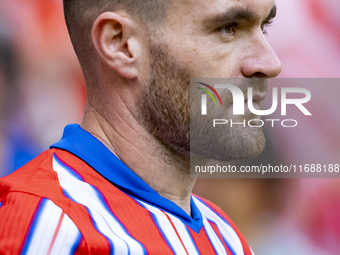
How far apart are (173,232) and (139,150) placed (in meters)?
0.20

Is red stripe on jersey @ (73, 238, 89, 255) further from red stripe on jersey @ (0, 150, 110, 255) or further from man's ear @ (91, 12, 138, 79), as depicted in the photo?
man's ear @ (91, 12, 138, 79)

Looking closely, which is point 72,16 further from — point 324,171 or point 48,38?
point 324,171

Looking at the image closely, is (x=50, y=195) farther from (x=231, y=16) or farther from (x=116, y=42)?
(x=231, y=16)

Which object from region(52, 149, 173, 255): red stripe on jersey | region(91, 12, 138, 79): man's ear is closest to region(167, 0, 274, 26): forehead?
region(91, 12, 138, 79): man's ear

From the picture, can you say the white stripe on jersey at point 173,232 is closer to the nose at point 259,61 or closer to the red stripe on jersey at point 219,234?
the red stripe on jersey at point 219,234

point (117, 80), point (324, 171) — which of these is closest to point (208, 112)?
point (117, 80)

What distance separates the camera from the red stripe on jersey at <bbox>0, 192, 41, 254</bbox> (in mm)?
949

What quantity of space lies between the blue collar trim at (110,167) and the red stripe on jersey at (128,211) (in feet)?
0.05

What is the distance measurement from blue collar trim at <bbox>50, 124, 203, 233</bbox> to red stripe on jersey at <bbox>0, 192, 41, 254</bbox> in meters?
0.20

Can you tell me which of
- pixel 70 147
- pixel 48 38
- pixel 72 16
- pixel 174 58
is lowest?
pixel 70 147

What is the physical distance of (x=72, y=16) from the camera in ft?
4.33

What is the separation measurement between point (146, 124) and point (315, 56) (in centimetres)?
153

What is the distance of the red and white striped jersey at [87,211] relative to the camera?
3.14ft

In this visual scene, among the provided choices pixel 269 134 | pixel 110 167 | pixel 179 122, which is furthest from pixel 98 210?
pixel 269 134
